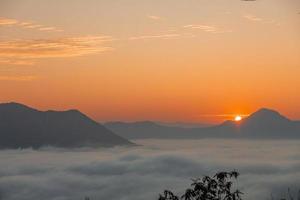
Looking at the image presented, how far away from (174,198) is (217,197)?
2.96 metres

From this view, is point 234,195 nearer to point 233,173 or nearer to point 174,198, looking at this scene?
point 233,173

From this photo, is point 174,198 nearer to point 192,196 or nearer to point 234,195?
point 192,196

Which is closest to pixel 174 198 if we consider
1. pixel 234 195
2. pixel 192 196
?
pixel 192 196

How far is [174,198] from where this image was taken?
38.6 m

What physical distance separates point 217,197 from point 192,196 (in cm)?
249

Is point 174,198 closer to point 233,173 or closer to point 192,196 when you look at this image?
point 192,196

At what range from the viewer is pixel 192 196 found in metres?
37.5

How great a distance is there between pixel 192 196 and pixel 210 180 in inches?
91.9

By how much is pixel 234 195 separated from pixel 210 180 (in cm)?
276

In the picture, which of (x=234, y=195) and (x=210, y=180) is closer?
(x=234, y=195)

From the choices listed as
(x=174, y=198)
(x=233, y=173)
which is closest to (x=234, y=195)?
(x=233, y=173)

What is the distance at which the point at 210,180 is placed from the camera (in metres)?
39.3

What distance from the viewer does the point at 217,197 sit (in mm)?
39219
